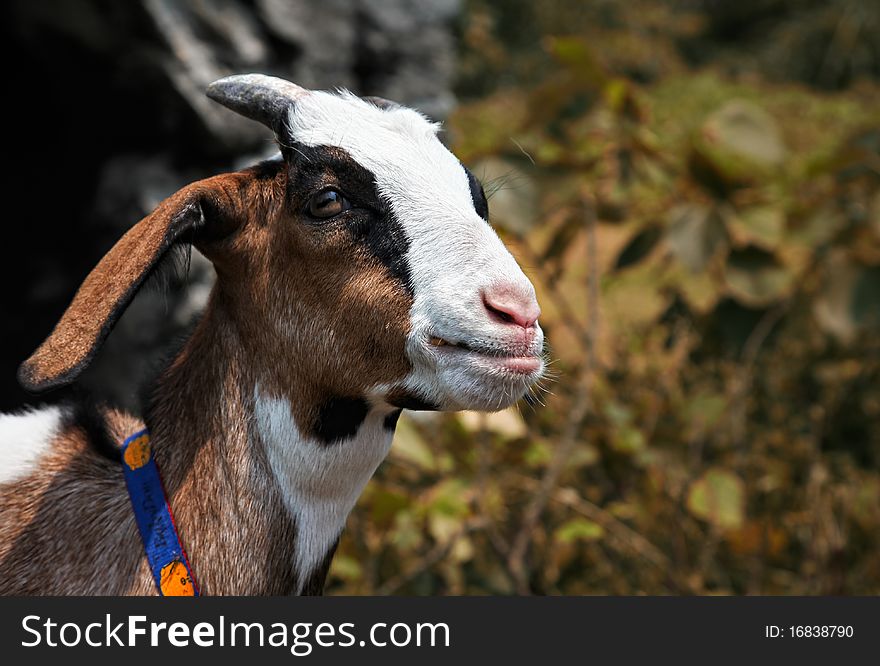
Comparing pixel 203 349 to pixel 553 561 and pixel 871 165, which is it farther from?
pixel 871 165

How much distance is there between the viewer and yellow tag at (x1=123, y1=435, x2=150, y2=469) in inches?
86.6

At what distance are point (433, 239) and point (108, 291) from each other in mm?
612

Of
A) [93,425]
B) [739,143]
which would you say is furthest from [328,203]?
[739,143]

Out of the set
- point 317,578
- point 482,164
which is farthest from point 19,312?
point 317,578

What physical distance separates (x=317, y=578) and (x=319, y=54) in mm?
3187

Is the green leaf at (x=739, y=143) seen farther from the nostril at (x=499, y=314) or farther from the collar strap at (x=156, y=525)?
the collar strap at (x=156, y=525)

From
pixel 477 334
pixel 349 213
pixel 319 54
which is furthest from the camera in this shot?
pixel 319 54

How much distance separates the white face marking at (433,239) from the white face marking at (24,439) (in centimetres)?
90

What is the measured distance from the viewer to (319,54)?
4.84m

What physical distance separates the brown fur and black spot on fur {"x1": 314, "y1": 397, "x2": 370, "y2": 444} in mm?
24

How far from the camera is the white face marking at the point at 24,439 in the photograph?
2.28 metres

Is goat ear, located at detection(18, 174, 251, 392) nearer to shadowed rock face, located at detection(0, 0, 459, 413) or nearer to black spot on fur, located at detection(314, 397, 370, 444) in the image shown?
black spot on fur, located at detection(314, 397, 370, 444)

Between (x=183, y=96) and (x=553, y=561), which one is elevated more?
(x=183, y=96)

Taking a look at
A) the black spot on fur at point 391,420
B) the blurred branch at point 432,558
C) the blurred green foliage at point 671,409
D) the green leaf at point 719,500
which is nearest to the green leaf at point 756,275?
the blurred green foliage at point 671,409
